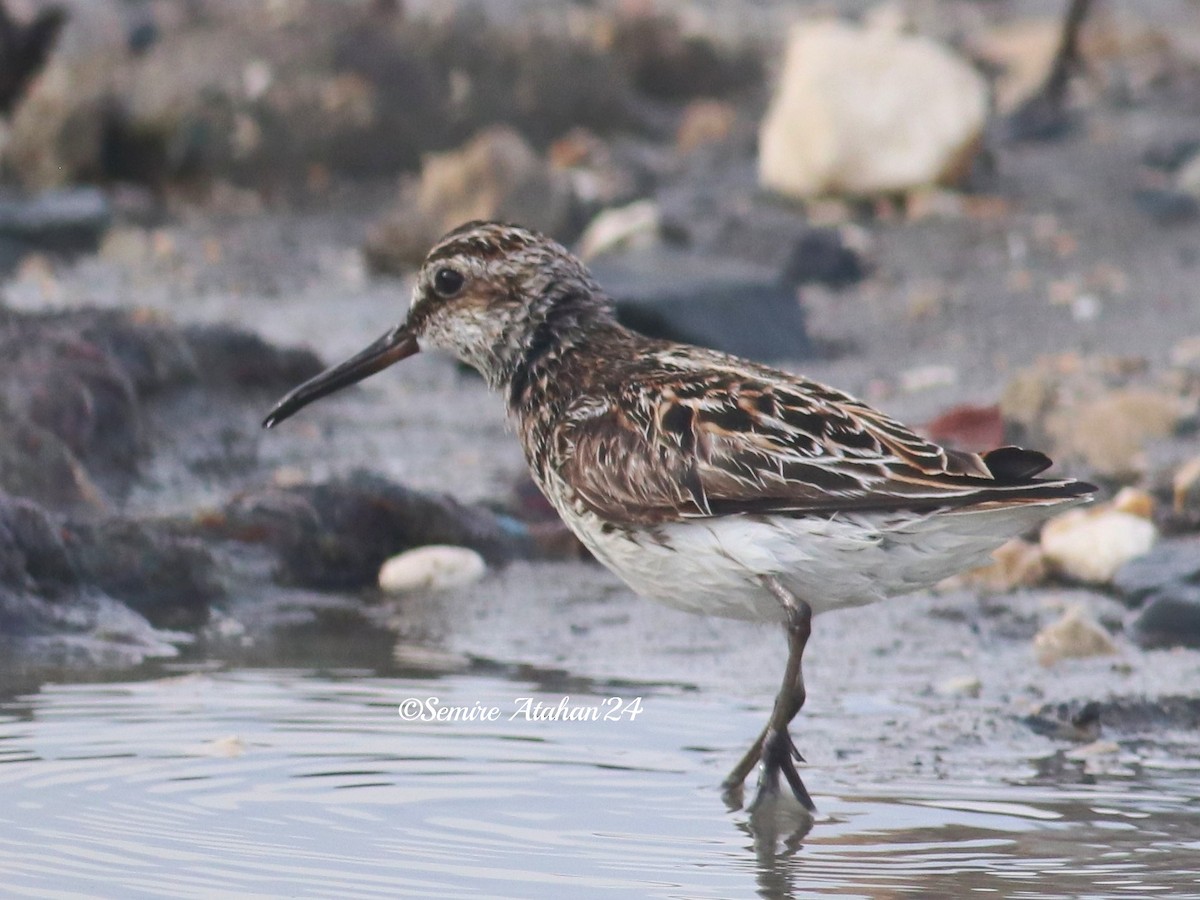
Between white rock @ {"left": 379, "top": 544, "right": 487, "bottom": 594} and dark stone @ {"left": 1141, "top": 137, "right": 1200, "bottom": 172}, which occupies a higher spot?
dark stone @ {"left": 1141, "top": 137, "right": 1200, "bottom": 172}

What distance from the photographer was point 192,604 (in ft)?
24.0

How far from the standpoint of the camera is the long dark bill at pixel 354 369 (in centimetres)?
670

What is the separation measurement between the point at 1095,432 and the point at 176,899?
5840mm

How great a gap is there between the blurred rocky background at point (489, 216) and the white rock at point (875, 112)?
0.03 metres

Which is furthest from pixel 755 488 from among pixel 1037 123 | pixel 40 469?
pixel 1037 123

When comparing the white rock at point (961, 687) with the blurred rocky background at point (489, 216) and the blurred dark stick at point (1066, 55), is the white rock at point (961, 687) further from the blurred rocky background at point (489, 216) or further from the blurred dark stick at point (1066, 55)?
the blurred dark stick at point (1066, 55)

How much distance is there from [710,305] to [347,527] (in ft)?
11.9

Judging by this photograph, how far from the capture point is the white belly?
5246 millimetres

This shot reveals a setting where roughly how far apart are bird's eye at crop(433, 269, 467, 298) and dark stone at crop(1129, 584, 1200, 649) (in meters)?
2.62

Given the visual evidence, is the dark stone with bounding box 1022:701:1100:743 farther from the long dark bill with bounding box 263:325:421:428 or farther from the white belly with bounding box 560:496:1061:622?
the long dark bill with bounding box 263:325:421:428

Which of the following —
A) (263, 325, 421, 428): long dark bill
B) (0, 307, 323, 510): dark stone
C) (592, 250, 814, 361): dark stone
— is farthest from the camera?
(592, 250, 814, 361): dark stone

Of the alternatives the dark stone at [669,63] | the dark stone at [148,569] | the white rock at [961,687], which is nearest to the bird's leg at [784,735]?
the white rock at [961,687]

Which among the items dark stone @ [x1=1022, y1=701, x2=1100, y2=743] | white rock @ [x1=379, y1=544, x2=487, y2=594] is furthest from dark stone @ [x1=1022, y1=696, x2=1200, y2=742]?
white rock @ [x1=379, y1=544, x2=487, y2=594]

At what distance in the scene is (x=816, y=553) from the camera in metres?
5.29
